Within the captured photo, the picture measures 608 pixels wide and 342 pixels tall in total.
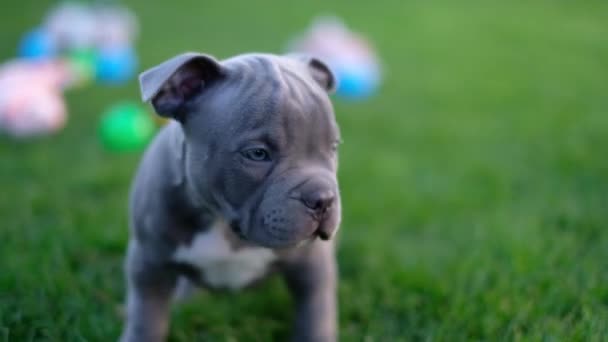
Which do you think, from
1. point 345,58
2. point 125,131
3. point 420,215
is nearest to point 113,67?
point 125,131

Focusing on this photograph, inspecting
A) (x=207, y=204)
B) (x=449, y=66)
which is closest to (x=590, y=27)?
(x=449, y=66)

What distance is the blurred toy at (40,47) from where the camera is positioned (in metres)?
7.50

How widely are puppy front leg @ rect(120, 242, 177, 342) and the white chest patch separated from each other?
6.4 inches

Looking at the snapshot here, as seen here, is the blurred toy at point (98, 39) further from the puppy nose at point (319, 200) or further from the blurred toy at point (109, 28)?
the puppy nose at point (319, 200)

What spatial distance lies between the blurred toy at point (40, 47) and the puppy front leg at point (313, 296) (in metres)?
5.66

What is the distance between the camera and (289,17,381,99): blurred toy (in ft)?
23.4

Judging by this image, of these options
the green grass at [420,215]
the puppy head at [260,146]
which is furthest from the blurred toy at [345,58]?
the puppy head at [260,146]

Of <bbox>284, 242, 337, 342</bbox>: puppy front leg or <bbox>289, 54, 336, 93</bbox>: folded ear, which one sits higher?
<bbox>289, 54, 336, 93</bbox>: folded ear

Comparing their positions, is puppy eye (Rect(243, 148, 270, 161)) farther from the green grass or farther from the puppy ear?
the green grass

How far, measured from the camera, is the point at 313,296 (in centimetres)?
298

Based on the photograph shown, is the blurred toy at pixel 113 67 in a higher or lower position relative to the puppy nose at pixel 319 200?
lower

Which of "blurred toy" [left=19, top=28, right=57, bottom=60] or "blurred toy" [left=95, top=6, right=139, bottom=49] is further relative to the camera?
"blurred toy" [left=95, top=6, right=139, bottom=49]

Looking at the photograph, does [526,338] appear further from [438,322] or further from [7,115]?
[7,115]

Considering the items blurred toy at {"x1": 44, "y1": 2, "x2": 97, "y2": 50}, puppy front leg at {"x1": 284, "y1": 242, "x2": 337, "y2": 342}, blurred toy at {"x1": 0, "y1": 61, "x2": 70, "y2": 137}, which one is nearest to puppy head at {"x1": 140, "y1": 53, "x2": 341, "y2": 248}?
puppy front leg at {"x1": 284, "y1": 242, "x2": 337, "y2": 342}
